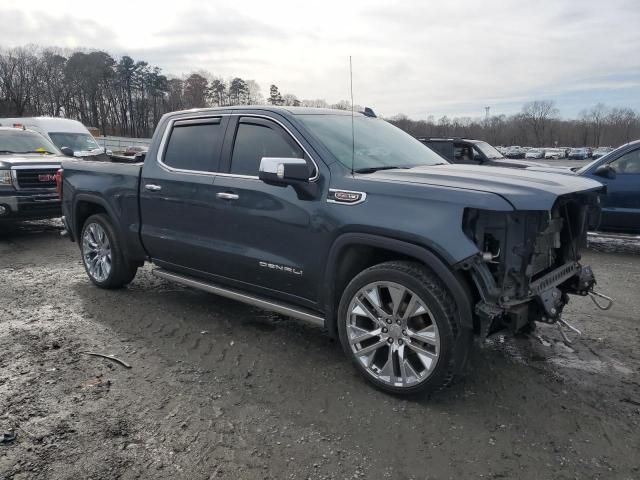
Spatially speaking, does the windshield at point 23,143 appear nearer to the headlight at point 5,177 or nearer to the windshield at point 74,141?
the headlight at point 5,177

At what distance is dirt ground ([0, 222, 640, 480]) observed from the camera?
2838mm

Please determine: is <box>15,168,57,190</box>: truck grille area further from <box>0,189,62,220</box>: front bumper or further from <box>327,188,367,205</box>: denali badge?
<box>327,188,367,205</box>: denali badge

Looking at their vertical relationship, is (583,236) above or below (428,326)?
above

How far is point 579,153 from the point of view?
67.2m

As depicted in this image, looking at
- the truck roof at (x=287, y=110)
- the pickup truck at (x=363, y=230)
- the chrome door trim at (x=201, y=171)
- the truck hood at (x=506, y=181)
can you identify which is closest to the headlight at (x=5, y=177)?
the pickup truck at (x=363, y=230)

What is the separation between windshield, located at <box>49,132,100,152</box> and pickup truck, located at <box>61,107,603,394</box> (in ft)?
41.0

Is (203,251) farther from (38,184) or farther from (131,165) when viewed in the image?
(38,184)

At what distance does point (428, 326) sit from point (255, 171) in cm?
188

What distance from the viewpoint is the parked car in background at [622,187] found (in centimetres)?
802

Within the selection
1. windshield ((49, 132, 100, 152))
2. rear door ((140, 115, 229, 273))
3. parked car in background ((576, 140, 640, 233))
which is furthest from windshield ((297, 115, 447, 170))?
windshield ((49, 132, 100, 152))

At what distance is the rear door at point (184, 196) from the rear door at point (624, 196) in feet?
20.5

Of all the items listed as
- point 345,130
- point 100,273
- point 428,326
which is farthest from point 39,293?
point 428,326

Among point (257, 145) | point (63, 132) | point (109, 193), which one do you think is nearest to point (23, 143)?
point (109, 193)

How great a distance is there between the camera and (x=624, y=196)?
809cm
